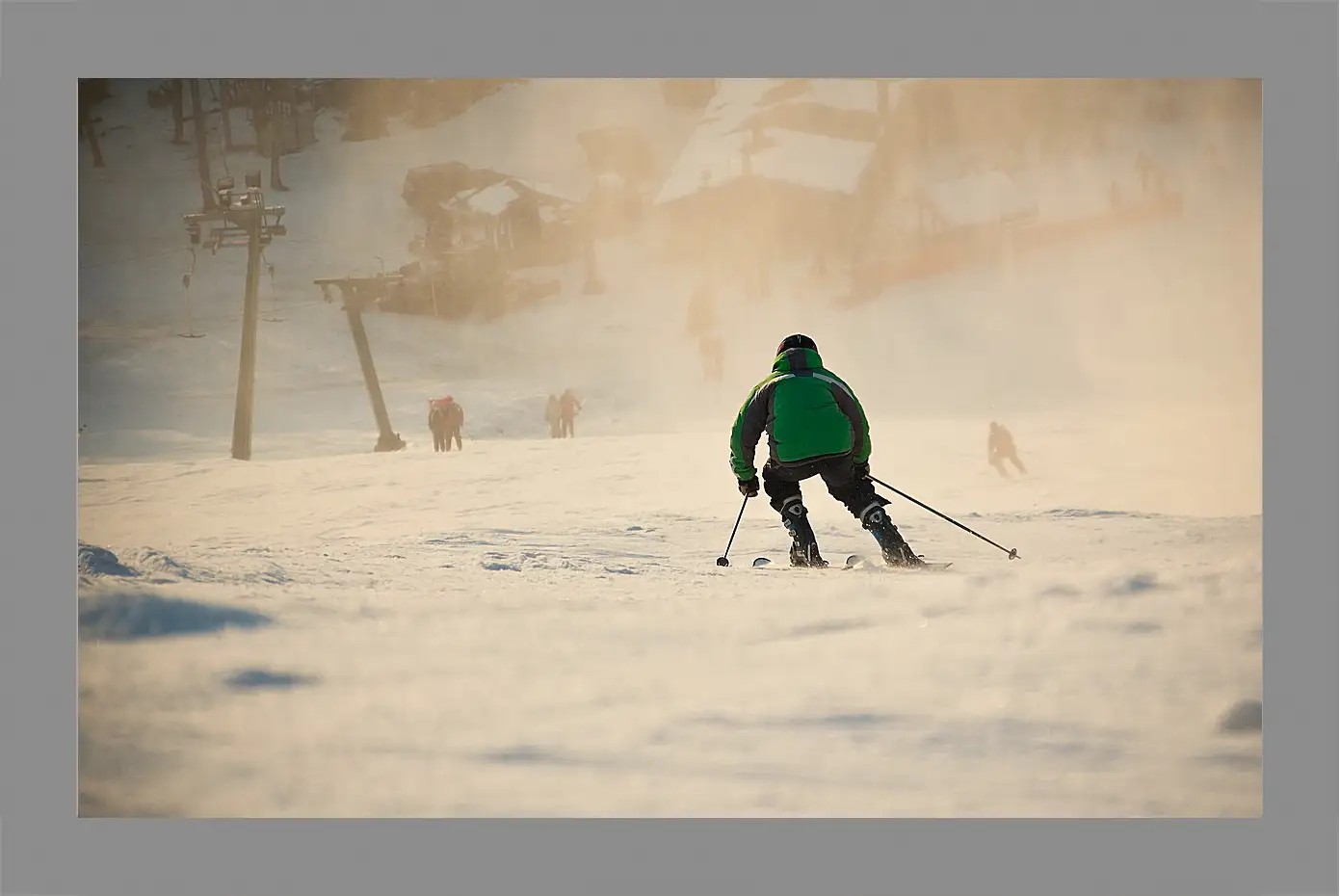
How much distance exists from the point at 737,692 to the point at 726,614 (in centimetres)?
30

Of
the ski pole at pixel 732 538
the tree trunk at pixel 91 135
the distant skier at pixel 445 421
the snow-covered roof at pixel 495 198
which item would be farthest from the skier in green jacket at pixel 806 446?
the tree trunk at pixel 91 135

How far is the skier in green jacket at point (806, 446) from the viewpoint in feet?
18.0

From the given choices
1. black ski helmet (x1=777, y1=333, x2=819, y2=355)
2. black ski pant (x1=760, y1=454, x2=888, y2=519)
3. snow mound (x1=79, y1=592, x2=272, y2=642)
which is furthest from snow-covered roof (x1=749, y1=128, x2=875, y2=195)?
snow mound (x1=79, y1=592, x2=272, y2=642)

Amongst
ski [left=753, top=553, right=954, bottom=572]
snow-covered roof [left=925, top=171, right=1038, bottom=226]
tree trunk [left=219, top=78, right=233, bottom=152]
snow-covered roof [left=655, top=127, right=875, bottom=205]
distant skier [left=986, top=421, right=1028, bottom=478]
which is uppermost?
tree trunk [left=219, top=78, right=233, bottom=152]

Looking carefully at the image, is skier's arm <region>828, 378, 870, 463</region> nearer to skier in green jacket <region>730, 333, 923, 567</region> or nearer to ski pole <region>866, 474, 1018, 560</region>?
skier in green jacket <region>730, 333, 923, 567</region>

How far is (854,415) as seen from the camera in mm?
5520

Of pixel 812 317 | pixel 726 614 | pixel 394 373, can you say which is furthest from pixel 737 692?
pixel 394 373

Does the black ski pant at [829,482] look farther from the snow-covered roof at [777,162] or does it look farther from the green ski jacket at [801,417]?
the snow-covered roof at [777,162]

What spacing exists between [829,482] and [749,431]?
1.21ft

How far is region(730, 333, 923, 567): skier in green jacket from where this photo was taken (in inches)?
216

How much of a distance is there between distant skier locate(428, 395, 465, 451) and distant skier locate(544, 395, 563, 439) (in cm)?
35

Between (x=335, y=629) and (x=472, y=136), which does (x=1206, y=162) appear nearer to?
(x=472, y=136)

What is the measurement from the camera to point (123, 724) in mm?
5668

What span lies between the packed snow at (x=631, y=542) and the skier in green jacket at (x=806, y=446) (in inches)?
6.1
